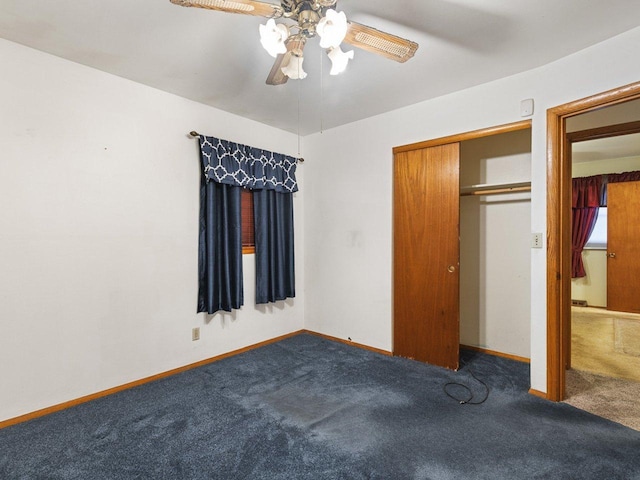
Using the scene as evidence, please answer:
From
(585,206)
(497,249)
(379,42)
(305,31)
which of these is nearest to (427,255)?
(497,249)

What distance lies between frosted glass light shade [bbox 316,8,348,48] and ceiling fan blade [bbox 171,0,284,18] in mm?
266

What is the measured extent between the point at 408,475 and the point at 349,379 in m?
1.12

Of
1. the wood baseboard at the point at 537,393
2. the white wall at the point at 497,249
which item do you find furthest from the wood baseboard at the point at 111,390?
the wood baseboard at the point at 537,393

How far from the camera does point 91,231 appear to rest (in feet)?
7.88

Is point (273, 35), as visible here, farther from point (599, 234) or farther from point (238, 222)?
point (599, 234)

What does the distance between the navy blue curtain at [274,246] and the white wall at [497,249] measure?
191 centimetres

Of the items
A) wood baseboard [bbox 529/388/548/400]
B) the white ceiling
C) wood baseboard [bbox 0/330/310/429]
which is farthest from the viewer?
wood baseboard [bbox 529/388/548/400]

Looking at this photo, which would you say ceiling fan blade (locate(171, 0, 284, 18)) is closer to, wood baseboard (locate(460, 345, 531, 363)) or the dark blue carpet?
the dark blue carpet

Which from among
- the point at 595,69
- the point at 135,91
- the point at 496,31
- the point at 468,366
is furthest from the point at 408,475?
the point at 135,91

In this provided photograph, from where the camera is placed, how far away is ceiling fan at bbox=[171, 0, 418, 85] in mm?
1347

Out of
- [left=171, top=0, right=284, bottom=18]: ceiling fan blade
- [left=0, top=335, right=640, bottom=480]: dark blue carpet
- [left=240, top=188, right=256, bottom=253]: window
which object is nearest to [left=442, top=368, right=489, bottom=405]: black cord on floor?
[left=0, top=335, right=640, bottom=480]: dark blue carpet

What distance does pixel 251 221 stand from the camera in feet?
11.4

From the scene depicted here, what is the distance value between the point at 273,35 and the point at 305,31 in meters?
0.24

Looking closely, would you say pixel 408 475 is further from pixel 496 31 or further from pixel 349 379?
pixel 496 31
